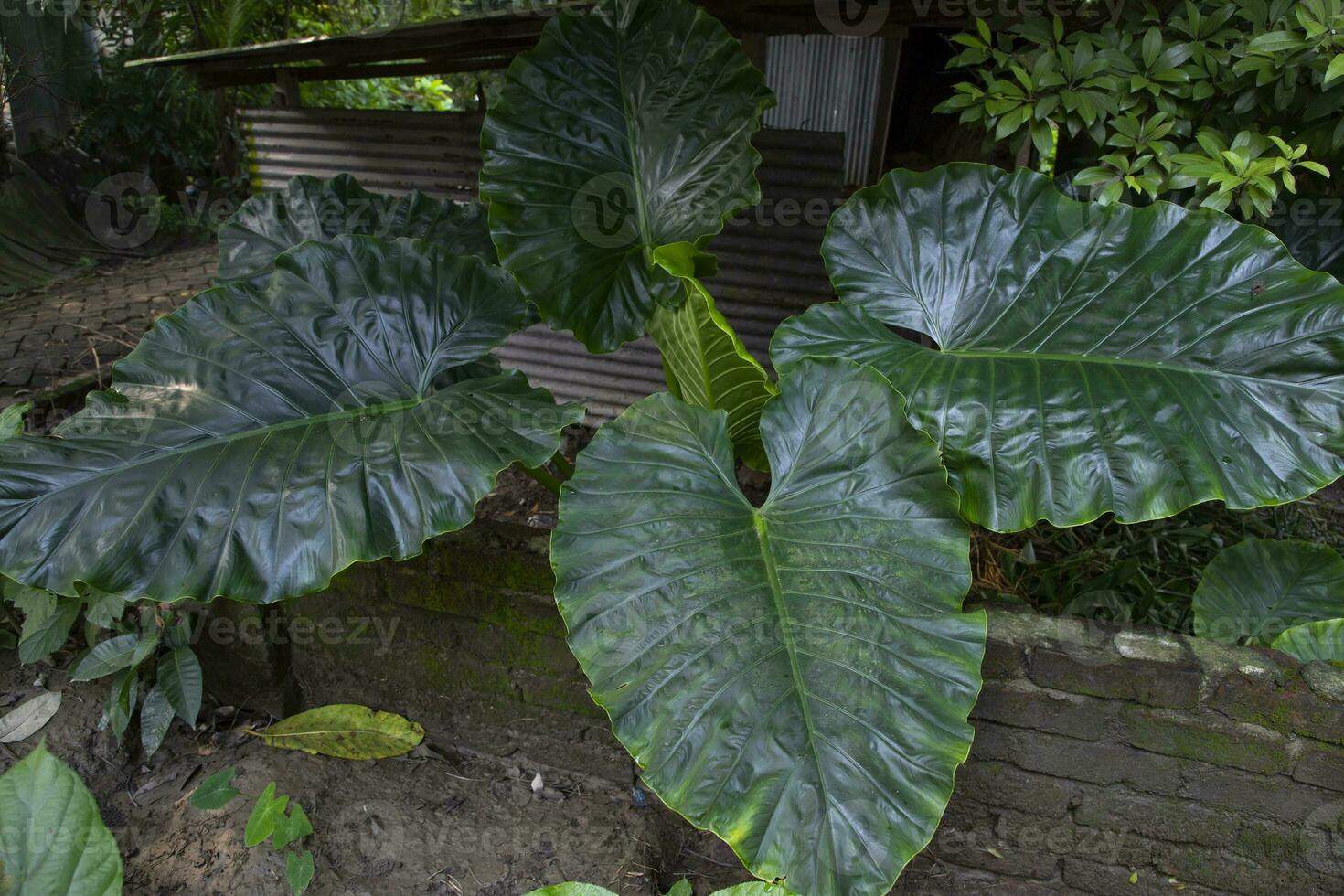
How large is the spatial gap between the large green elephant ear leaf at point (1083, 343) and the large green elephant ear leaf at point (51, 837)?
3.96 feet

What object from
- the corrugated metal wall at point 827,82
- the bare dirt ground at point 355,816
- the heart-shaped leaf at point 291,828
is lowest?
the bare dirt ground at point 355,816

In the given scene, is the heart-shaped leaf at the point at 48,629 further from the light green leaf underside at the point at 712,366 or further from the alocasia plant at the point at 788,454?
the light green leaf underside at the point at 712,366

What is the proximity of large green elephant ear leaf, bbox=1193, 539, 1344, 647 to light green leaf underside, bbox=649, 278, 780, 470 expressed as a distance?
38.0 inches

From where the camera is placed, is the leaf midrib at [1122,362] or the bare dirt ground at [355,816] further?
the bare dirt ground at [355,816]

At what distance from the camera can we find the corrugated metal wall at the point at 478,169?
8.38 ft

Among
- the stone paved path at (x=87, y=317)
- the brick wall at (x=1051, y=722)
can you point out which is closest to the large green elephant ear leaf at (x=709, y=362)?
the brick wall at (x=1051, y=722)

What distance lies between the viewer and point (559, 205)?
72.3 inches

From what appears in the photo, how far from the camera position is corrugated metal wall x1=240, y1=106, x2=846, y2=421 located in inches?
101

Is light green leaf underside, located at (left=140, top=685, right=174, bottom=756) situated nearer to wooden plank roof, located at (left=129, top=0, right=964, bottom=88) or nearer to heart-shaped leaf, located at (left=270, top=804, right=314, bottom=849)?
heart-shaped leaf, located at (left=270, top=804, right=314, bottom=849)

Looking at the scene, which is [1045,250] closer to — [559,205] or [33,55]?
[559,205]

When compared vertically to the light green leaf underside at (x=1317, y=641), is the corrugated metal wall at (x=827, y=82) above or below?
above

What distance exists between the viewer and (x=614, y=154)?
188cm

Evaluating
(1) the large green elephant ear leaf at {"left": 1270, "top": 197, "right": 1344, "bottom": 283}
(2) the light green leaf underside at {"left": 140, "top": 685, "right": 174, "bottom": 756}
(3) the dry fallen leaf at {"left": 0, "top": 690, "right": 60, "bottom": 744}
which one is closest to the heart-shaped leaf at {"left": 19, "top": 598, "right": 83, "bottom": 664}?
(3) the dry fallen leaf at {"left": 0, "top": 690, "right": 60, "bottom": 744}

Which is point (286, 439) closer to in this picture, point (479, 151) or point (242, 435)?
point (242, 435)
